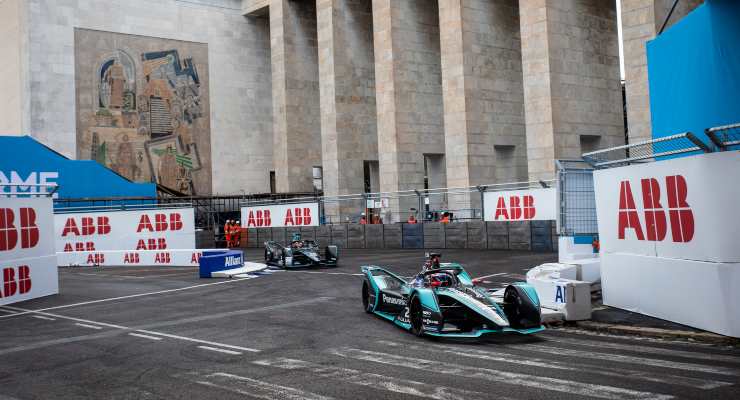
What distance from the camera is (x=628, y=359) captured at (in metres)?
8.55

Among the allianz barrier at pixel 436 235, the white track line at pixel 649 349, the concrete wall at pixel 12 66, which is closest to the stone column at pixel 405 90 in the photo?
the allianz barrier at pixel 436 235

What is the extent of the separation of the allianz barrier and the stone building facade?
16.7 feet

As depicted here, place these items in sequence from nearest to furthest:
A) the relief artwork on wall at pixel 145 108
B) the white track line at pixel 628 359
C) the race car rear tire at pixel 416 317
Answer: the white track line at pixel 628 359
the race car rear tire at pixel 416 317
the relief artwork on wall at pixel 145 108

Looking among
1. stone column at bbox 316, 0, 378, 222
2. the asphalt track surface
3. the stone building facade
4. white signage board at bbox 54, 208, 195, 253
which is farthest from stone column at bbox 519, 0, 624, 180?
the asphalt track surface

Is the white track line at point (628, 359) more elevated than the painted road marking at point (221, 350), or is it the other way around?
the painted road marking at point (221, 350)

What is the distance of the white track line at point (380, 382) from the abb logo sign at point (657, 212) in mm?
5422

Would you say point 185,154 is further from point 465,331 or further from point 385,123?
point 465,331

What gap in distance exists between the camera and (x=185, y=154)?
50656 mm

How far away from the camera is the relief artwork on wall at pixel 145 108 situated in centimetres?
4662

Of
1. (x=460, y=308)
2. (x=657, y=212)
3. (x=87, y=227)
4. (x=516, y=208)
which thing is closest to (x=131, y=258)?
(x=87, y=227)

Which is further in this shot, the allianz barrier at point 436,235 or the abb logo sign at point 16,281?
the allianz barrier at point 436,235

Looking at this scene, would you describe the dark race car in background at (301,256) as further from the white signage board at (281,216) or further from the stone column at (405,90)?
the stone column at (405,90)

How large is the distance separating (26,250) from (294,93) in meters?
34.2

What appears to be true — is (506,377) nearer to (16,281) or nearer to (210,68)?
(16,281)
